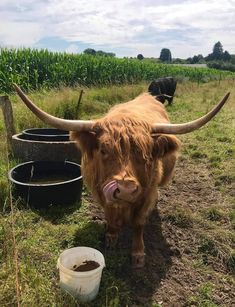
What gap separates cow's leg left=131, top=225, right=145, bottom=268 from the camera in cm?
371

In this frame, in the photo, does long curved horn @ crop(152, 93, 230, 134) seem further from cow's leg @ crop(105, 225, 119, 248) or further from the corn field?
the corn field

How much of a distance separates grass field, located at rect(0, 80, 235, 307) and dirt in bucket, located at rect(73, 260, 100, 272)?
0.22m

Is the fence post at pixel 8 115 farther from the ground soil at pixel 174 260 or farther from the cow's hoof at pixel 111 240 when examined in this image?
the cow's hoof at pixel 111 240

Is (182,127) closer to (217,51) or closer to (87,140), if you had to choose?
(87,140)

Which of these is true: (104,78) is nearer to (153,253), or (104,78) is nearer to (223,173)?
(223,173)

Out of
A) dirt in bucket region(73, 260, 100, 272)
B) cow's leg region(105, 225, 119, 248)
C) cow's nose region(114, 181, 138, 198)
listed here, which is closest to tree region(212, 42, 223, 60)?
cow's leg region(105, 225, 119, 248)

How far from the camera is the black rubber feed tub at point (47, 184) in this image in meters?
4.50

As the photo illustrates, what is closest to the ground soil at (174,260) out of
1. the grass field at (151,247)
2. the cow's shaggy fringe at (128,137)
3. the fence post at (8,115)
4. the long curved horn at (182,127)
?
the grass field at (151,247)

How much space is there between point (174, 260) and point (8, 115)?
12.2ft

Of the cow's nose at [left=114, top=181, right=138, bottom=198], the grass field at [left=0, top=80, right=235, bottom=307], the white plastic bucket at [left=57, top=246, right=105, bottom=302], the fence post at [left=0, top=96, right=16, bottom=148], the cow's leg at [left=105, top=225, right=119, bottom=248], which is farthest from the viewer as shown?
the fence post at [left=0, top=96, right=16, bottom=148]

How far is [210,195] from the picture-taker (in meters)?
5.43

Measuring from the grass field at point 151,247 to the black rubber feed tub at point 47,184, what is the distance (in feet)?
0.38

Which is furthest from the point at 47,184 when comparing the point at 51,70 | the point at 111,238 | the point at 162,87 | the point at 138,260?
the point at 51,70

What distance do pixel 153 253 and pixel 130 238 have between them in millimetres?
332
